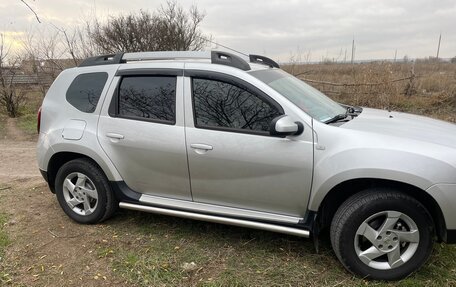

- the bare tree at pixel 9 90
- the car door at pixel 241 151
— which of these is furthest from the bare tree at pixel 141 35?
Answer: the car door at pixel 241 151

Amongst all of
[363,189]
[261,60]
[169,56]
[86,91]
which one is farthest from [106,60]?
[363,189]

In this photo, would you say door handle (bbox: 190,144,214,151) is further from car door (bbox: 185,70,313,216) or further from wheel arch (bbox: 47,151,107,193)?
wheel arch (bbox: 47,151,107,193)

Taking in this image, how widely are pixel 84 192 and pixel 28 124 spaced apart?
8.54m

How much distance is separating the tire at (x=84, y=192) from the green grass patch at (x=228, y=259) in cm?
27

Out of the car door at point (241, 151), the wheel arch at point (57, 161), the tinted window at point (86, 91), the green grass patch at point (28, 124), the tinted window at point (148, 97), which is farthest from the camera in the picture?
the green grass patch at point (28, 124)

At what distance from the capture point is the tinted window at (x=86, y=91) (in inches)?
153

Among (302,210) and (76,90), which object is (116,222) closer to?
(76,90)

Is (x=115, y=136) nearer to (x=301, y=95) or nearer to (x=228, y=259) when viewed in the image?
(x=228, y=259)

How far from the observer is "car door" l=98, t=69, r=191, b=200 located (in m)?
3.49

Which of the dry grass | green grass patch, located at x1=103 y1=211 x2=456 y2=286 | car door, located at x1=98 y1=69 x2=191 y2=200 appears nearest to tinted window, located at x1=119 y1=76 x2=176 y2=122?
car door, located at x1=98 y1=69 x2=191 y2=200

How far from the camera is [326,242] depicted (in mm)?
3682

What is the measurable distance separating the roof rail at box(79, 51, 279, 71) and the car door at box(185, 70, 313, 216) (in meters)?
0.21

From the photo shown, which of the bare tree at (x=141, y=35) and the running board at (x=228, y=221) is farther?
the bare tree at (x=141, y=35)

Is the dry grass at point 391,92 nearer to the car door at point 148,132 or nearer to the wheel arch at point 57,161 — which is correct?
the car door at point 148,132
